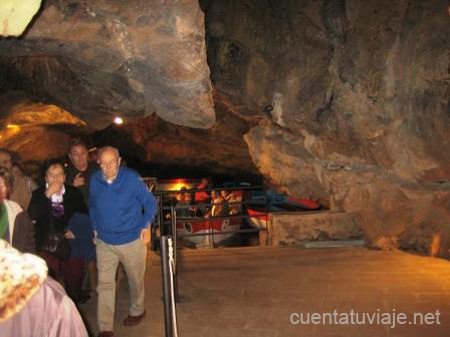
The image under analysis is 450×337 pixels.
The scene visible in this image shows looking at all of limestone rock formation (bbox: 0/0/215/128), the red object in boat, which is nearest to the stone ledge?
limestone rock formation (bbox: 0/0/215/128)

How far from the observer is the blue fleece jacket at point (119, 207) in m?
3.66

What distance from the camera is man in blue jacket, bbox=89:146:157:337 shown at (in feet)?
12.0

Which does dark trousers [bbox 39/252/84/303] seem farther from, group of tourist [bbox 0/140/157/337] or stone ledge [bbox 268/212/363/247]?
stone ledge [bbox 268/212/363/247]

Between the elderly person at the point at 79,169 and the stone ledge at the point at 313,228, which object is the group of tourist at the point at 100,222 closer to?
the elderly person at the point at 79,169

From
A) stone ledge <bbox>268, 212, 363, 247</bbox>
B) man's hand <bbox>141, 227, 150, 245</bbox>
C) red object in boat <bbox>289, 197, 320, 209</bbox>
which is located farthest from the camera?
red object in boat <bbox>289, 197, 320, 209</bbox>

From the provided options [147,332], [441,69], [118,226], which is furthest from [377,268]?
[118,226]

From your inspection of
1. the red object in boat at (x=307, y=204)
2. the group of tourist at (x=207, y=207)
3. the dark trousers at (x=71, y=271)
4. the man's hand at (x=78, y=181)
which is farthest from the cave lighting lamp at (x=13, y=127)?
the red object in boat at (x=307, y=204)

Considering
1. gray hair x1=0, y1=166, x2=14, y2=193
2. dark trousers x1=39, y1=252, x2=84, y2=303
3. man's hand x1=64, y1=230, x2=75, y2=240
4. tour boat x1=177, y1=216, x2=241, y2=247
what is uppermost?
gray hair x1=0, y1=166, x2=14, y2=193

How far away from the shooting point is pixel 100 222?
3723 millimetres

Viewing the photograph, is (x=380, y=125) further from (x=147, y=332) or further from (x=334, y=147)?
(x=147, y=332)

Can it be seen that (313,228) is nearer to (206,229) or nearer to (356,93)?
(356,93)

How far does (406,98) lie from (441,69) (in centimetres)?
70

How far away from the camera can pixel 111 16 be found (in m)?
4.09

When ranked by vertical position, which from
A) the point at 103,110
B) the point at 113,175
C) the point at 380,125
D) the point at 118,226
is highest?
the point at 103,110
